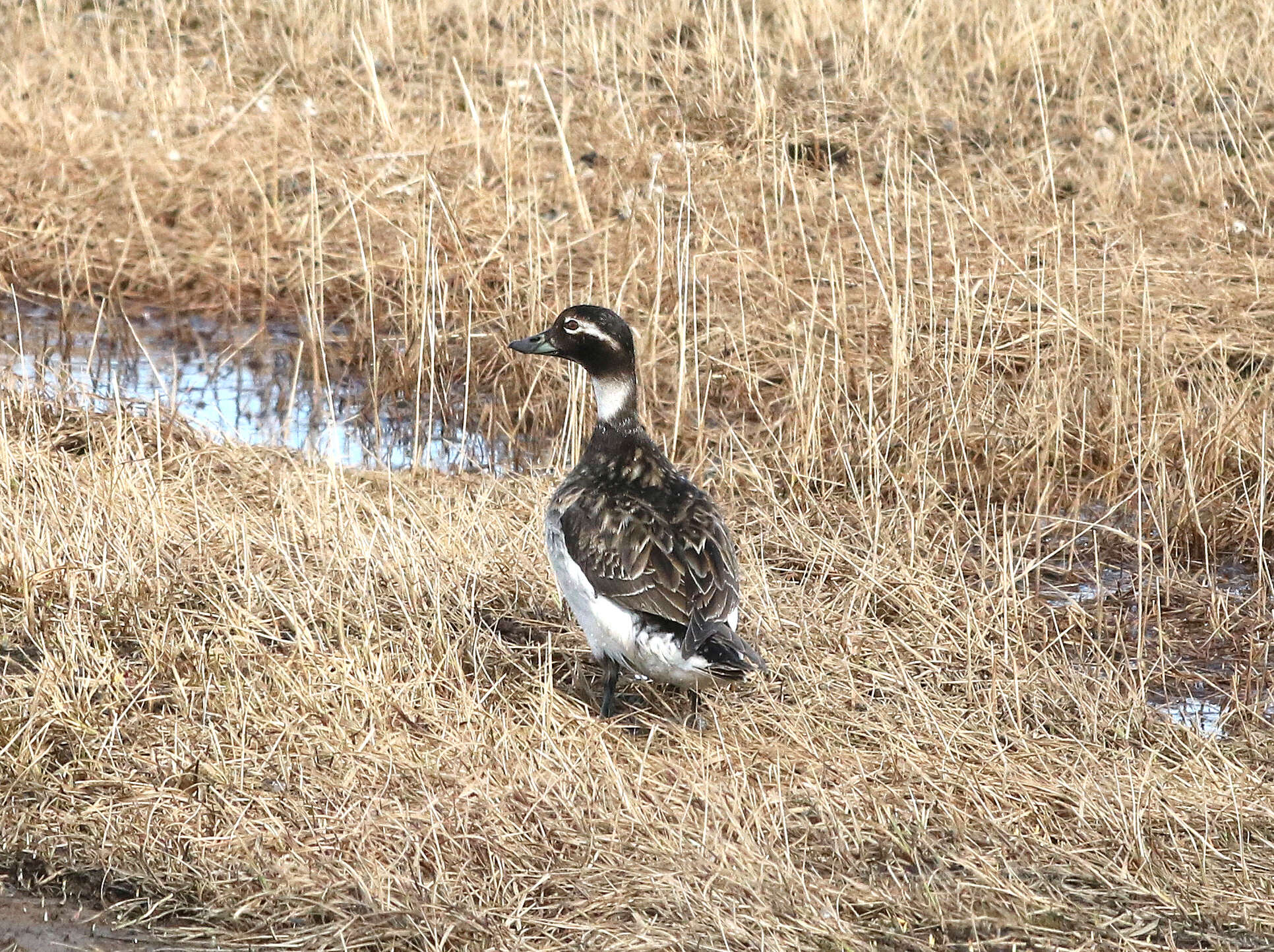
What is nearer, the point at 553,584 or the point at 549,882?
the point at 549,882

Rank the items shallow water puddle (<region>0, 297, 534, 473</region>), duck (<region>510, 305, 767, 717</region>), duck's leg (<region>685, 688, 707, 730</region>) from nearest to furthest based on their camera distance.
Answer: duck (<region>510, 305, 767, 717</region>), duck's leg (<region>685, 688, 707, 730</region>), shallow water puddle (<region>0, 297, 534, 473</region>)

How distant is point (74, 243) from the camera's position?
10055 mm

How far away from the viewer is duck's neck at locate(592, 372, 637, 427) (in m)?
5.96

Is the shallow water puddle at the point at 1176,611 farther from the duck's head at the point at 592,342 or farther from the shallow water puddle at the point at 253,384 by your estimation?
the shallow water puddle at the point at 253,384

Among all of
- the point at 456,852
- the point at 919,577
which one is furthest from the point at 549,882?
the point at 919,577

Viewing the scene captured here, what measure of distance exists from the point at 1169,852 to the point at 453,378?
5.16 meters

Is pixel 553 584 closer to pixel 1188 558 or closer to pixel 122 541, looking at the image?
pixel 122 541

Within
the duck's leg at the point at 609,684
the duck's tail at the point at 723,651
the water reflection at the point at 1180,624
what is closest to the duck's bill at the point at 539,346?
the duck's leg at the point at 609,684

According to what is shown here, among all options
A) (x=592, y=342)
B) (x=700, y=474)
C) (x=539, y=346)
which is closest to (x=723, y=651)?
(x=592, y=342)

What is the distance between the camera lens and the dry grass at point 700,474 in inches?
172

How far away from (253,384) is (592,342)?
3.53 meters

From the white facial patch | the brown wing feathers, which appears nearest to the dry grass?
the brown wing feathers

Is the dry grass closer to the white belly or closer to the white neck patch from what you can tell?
the white belly

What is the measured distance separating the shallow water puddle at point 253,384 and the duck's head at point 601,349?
4.78 ft
